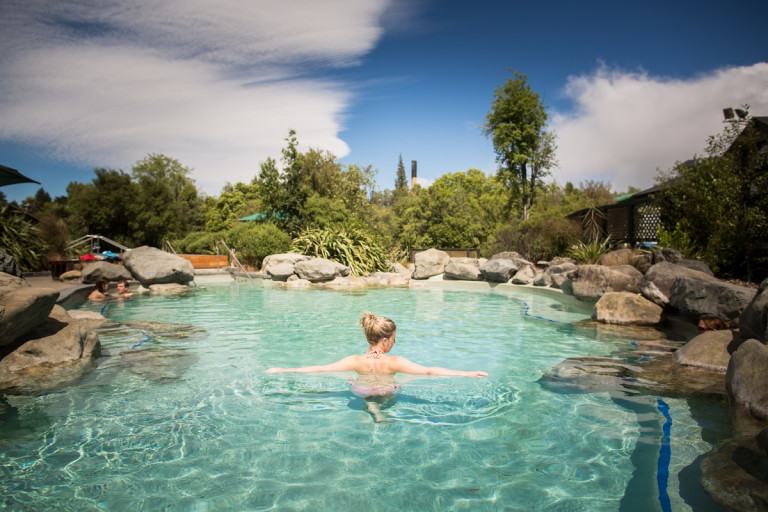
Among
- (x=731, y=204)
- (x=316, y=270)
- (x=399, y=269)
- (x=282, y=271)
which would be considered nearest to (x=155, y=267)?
(x=282, y=271)

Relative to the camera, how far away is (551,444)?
10.3 feet

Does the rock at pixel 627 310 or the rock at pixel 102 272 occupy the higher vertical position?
the rock at pixel 102 272

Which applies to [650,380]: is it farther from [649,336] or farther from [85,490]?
[85,490]

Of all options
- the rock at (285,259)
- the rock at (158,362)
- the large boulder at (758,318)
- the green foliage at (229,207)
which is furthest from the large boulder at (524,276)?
the green foliage at (229,207)

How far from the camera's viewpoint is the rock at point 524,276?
43.8 feet

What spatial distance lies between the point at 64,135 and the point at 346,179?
57.6ft

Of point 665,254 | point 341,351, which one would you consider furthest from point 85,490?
point 665,254

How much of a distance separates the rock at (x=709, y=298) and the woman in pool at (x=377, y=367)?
14.9ft

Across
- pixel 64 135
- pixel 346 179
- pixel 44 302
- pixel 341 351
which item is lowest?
pixel 341 351

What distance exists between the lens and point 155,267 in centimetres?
1297

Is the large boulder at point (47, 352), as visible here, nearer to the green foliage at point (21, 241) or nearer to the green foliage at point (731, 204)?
the green foliage at point (21, 241)

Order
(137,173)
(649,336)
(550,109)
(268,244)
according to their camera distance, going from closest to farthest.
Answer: (649,336)
(268,244)
(550,109)
(137,173)

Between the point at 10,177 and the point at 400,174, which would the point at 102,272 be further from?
the point at 400,174

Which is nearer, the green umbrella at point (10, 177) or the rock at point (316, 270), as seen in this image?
the green umbrella at point (10, 177)
